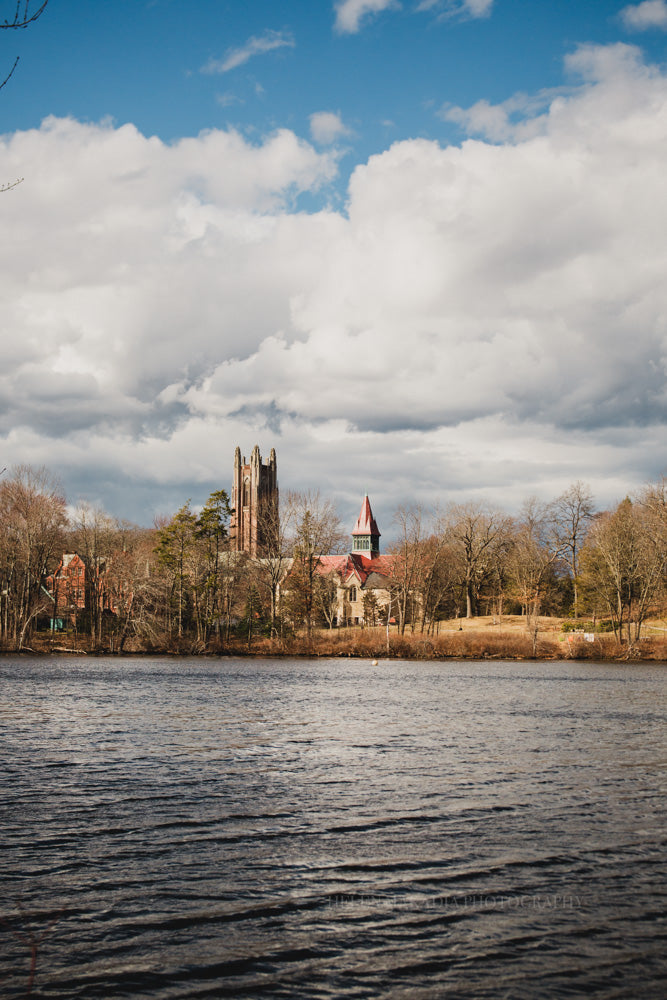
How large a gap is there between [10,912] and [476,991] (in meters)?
5.84

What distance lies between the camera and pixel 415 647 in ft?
265

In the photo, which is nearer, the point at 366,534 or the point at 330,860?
the point at 330,860

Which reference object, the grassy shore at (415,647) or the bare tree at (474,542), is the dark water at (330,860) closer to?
the grassy shore at (415,647)

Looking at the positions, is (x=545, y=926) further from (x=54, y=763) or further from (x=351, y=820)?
(x=54, y=763)

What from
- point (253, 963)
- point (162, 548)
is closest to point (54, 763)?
point (253, 963)

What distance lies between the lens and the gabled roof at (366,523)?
172m

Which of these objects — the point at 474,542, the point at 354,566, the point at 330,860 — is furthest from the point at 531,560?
the point at 330,860

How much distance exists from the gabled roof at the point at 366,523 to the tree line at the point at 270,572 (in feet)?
A: 172

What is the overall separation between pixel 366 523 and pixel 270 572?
8164 centimetres

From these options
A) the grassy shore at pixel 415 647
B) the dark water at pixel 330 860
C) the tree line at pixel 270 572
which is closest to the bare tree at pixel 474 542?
the tree line at pixel 270 572

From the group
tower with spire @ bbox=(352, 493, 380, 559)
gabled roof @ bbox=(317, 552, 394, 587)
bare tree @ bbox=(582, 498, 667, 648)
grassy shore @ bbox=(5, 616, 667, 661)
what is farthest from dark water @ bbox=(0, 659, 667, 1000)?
tower with spire @ bbox=(352, 493, 380, 559)

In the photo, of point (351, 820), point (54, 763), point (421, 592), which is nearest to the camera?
point (351, 820)

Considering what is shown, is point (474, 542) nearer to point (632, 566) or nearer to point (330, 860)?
point (632, 566)

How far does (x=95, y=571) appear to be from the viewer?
85.4 metres
